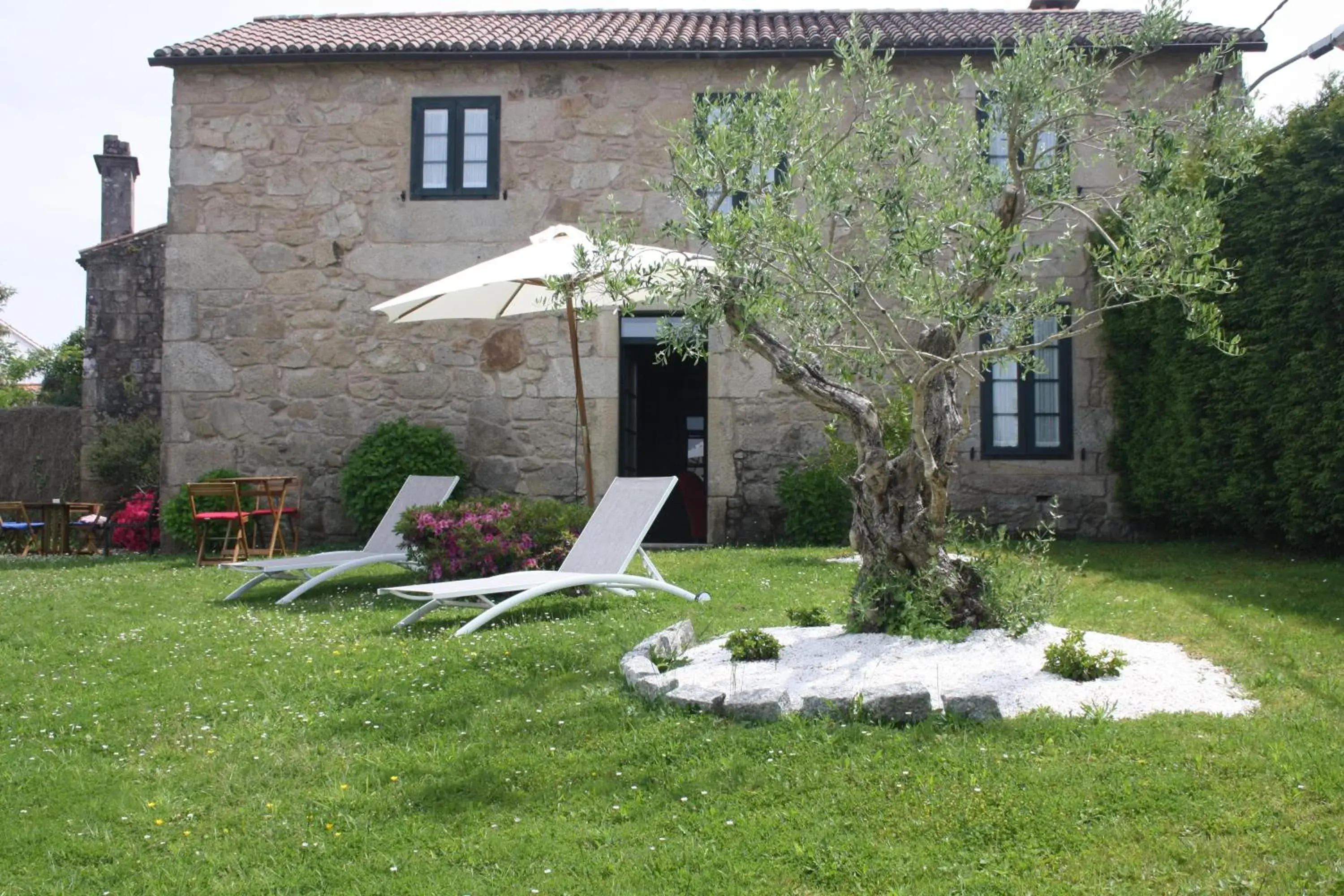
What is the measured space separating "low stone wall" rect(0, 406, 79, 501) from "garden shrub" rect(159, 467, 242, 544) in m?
5.64

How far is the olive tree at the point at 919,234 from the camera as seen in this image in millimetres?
4668

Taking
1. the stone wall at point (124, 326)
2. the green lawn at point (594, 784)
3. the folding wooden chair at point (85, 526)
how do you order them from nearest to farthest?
the green lawn at point (594, 784), the folding wooden chair at point (85, 526), the stone wall at point (124, 326)

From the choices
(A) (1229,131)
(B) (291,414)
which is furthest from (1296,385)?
(B) (291,414)

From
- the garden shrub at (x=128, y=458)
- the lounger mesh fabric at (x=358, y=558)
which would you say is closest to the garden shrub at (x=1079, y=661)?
the lounger mesh fabric at (x=358, y=558)

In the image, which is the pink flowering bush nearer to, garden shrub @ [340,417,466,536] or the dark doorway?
garden shrub @ [340,417,466,536]

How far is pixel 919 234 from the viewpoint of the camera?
429 cm

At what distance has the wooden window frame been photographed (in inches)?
456

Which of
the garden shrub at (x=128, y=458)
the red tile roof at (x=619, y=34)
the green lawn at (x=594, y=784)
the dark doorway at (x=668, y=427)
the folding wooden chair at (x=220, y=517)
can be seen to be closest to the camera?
the green lawn at (x=594, y=784)

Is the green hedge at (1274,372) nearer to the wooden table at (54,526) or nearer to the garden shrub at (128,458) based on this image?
the wooden table at (54,526)

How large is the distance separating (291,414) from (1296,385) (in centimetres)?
888

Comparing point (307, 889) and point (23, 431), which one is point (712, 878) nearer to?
point (307, 889)

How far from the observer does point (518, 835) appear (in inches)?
130

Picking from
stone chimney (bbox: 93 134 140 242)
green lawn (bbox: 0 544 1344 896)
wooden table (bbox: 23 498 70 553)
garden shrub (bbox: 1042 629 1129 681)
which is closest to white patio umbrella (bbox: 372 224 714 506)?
green lawn (bbox: 0 544 1344 896)

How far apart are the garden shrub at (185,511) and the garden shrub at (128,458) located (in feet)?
11.2
